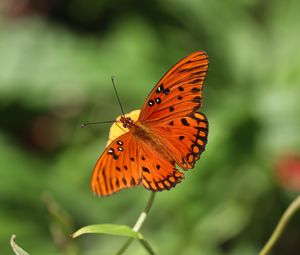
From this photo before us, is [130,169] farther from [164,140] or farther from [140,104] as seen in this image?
[140,104]

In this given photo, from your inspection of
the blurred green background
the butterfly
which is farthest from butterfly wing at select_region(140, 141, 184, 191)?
the blurred green background

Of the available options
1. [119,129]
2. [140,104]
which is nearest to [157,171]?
[119,129]

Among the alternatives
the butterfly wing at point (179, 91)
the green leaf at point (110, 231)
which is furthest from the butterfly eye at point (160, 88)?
the green leaf at point (110, 231)

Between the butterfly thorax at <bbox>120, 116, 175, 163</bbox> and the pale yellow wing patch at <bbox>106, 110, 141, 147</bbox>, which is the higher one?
the pale yellow wing patch at <bbox>106, 110, 141, 147</bbox>

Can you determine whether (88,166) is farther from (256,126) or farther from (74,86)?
(256,126)

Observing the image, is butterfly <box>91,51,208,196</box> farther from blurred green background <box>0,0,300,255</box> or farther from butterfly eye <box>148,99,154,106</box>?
blurred green background <box>0,0,300,255</box>

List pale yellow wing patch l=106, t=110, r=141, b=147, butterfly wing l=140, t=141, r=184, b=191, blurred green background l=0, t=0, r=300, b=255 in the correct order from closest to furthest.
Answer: butterfly wing l=140, t=141, r=184, b=191, pale yellow wing patch l=106, t=110, r=141, b=147, blurred green background l=0, t=0, r=300, b=255

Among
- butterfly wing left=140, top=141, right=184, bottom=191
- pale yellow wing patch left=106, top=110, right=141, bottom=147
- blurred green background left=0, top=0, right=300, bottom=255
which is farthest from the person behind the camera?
blurred green background left=0, top=0, right=300, bottom=255

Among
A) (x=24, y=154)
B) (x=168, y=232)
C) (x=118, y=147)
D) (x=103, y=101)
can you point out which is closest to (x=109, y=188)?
(x=118, y=147)
